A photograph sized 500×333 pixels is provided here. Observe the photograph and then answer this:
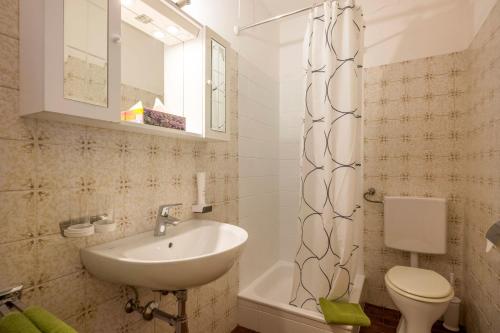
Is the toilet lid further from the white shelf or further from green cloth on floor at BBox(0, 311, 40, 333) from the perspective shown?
green cloth on floor at BBox(0, 311, 40, 333)

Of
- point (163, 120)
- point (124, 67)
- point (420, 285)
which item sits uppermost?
point (124, 67)

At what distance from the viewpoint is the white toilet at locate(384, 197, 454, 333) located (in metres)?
1.38

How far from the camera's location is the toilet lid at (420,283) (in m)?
1.38

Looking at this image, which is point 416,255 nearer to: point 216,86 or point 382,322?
point 382,322

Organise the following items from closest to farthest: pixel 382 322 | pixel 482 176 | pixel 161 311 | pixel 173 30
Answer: pixel 161 311, pixel 173 30, pixel 482 176, pixel 382 322

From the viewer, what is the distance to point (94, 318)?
0.90 meters

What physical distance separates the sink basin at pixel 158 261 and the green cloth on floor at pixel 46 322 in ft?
0.74

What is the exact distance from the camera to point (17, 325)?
1.65 feet

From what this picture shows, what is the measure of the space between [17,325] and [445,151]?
2370mm

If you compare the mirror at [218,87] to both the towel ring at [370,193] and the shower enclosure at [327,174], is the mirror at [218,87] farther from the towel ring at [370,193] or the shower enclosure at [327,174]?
the towel ring at [370,193]

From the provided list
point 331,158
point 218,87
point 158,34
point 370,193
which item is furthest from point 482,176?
point 158,34

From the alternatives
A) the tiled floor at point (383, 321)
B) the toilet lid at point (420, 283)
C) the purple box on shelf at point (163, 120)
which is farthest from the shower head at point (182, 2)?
the tiled floor at point (383, 321)

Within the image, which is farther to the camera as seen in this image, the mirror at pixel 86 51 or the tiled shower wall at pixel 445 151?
the tiled shower wall at pixel 445 151

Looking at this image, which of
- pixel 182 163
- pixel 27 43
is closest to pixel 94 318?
pixel 182 163
